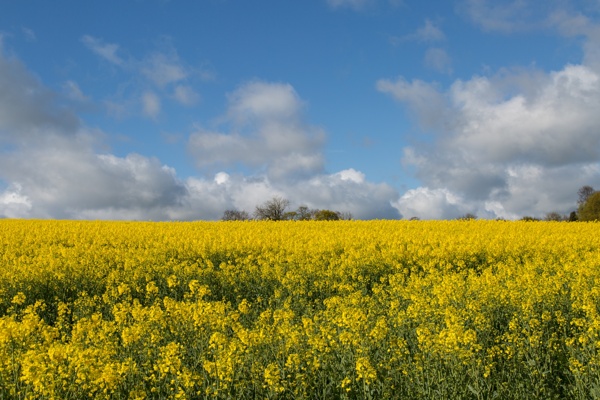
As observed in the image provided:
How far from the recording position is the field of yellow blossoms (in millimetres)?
5473

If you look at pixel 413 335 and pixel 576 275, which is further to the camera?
pixel 576 275

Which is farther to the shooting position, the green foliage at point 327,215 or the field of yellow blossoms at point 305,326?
the green foliage at point 327,215

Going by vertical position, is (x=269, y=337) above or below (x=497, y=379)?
above

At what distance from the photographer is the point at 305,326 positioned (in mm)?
6895

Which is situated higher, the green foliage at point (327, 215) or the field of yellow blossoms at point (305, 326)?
the green foliage at point (327, 215)

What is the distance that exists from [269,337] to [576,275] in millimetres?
9744

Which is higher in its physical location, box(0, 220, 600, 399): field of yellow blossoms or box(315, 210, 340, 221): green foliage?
box(315, 210, 340, 221): green foliage

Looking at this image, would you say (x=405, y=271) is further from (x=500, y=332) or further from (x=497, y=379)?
(x=497, y=379)

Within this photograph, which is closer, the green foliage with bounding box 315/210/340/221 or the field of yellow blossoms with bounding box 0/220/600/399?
the field of yellow blossoms with bounding box 0/220/600/399

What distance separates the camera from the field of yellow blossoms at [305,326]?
5.47m

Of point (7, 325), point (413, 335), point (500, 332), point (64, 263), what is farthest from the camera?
point (64, 263)

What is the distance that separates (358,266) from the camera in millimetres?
14578

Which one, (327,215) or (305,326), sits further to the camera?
(327,215)

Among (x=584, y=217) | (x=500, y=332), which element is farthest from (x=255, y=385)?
(x=584, y=217)
